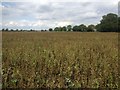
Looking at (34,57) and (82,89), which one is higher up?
(34,57)

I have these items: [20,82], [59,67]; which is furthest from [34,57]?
[20,82]

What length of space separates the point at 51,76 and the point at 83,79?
31.8 inches

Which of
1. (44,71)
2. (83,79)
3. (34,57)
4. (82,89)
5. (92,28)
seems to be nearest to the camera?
(82,89)

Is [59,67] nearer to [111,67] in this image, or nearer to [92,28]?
[111,67]

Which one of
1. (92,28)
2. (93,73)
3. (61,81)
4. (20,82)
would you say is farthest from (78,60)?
(92,28)

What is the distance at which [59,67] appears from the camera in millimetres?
5449

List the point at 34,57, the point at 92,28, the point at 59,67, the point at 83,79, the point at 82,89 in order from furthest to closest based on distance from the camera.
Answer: the point at 92,28 < the point at 34,57 < the point at 59,67 < the point at 83,79 < the point at 82,89

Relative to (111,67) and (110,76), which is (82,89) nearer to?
(110,76)

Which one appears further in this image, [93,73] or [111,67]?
[111,67]

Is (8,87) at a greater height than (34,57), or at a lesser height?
lesser

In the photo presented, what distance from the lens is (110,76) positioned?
15.2 ft

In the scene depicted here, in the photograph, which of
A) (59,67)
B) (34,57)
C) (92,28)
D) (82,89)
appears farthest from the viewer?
(92,28)

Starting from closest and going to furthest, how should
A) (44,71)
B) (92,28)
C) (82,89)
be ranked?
(82,89), (44,71), (92,28)

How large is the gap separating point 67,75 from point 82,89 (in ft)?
2.52
